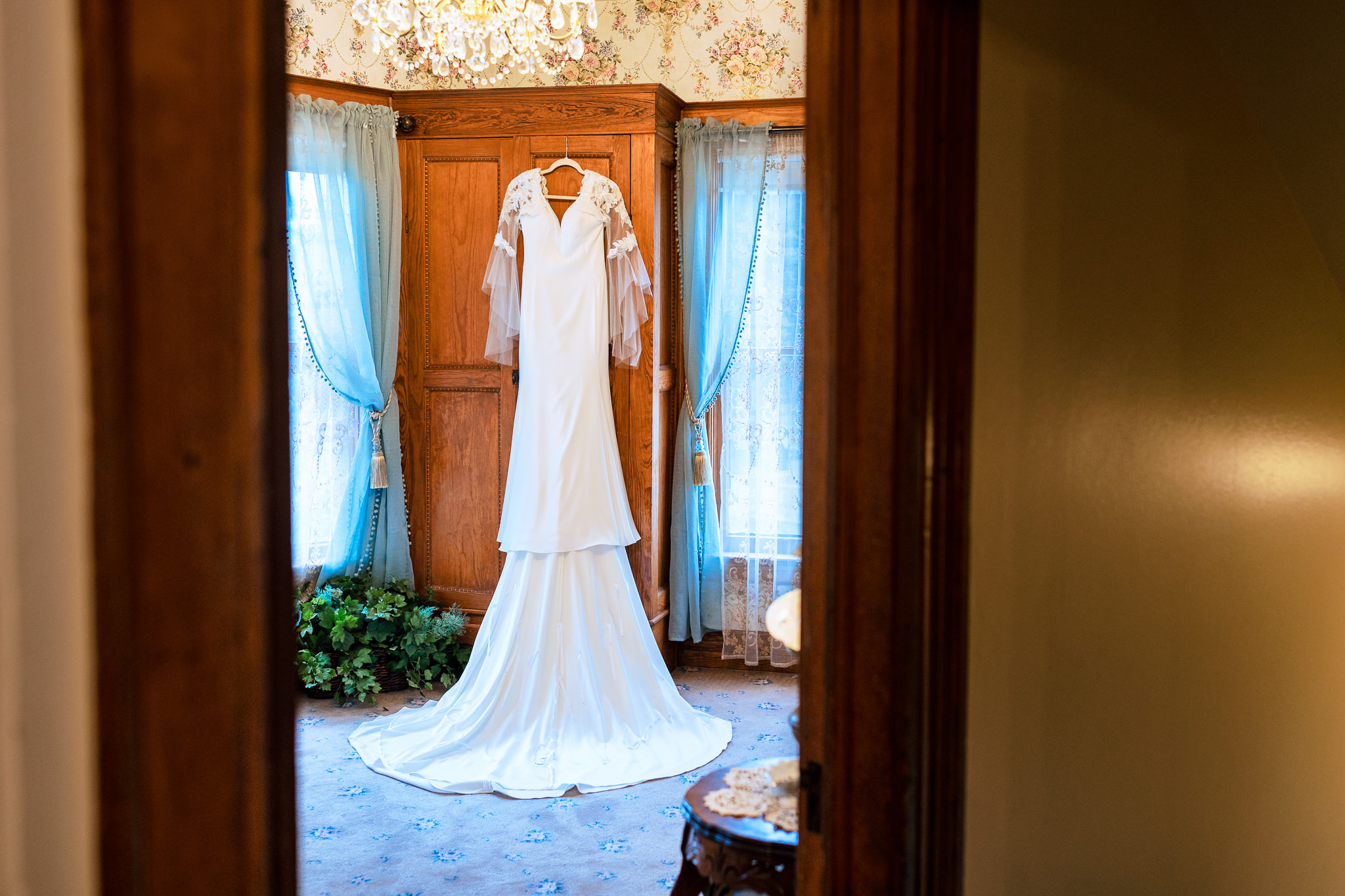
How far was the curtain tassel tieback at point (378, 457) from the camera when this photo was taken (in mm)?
4523

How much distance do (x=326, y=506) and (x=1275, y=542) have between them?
3.72 metres

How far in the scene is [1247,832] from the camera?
1966mm

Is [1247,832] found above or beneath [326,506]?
beneath

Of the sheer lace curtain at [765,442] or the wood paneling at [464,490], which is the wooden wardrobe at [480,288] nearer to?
the wood paneling at [464,490]

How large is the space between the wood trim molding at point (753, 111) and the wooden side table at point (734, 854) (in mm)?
3379

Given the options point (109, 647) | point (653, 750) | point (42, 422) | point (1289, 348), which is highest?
point (1289, 348)

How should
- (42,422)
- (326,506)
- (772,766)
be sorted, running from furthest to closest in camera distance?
(326,506)
(772,766)
(42,422)

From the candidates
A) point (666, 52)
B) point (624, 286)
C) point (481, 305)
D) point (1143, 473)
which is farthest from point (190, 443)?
point (666, 52)

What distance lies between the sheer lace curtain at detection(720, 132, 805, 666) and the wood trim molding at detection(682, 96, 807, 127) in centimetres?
8

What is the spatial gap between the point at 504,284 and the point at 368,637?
1574 mm

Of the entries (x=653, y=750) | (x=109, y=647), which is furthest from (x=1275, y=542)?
(x=653, y=750)

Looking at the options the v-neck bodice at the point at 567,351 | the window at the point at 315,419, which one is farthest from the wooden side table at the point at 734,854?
the window at the point at 315,419

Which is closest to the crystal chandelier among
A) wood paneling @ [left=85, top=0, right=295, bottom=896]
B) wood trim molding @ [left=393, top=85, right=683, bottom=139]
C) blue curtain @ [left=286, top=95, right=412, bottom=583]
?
wood trim molding @ [left=393, top=85, right=683, bottom=139]

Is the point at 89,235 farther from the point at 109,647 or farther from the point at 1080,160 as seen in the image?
the point at 1080,160
